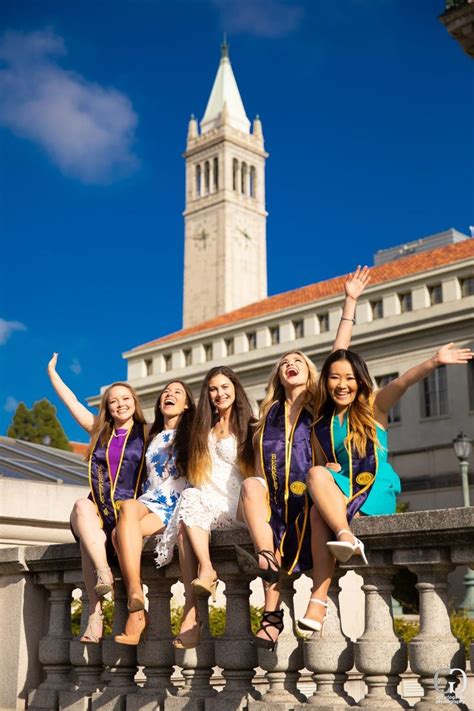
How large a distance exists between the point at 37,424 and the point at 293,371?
174 ft

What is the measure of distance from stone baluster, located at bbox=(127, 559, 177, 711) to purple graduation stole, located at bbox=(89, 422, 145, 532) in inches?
15.7

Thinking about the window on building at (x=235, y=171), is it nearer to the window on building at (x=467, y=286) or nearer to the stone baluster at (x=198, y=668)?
the window on building at (x=467, y=286)

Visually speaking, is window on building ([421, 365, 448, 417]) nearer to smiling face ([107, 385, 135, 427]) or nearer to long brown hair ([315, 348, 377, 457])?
smiling face ([107, 385, 135, 427])

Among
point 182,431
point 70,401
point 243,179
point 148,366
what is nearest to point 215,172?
point 243,179

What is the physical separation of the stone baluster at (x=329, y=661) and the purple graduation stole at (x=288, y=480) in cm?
36

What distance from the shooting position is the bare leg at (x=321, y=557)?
4609 millimetres

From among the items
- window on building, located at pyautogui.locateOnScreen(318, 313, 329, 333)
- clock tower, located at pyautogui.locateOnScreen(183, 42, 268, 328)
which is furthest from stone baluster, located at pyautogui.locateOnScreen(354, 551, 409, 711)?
clock tower, located at pyautogui.locateOnScreen(183, 42, 268, 328)

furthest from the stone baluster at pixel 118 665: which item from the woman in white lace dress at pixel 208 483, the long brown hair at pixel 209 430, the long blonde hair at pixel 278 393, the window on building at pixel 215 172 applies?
the window on building at pixel 215 172

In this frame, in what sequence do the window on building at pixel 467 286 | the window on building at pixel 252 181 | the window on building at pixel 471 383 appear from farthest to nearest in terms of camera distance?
the window on building at pixel 252 181 → the window on building at pixel 467 286 → the window on building at pixel 471 383

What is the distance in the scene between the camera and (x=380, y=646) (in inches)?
175

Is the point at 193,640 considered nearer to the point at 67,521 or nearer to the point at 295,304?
the point at 67,521

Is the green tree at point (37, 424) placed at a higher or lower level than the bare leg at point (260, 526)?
higher

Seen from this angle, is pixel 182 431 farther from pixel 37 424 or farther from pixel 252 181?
pixel 252 181

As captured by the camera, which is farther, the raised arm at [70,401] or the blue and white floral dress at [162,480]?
the raised arm at [70,401]
